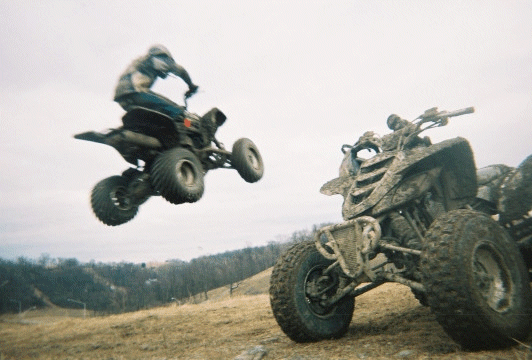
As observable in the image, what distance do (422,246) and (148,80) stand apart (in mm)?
3927

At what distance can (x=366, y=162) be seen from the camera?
16.7ft

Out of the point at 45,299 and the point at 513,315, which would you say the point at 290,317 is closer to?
the point at 513,315

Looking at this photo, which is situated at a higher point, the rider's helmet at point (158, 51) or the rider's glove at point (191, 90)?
the rider's helmet at point (158, 51)

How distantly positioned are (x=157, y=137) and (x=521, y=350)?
4.67 metres

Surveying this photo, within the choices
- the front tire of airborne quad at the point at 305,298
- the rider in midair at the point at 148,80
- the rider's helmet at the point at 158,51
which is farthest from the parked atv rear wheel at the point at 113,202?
the front tire of airborne quad at the point at 305,298

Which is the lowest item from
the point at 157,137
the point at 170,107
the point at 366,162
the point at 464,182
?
the point at 464,182

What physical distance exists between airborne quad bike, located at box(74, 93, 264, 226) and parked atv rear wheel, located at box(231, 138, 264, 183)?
523 mm

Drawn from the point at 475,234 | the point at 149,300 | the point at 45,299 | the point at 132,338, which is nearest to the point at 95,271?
the point at 149,300

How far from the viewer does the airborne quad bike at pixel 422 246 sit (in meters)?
2.98

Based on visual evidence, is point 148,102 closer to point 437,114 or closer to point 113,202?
point 113,202

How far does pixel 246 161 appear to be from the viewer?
255 inches

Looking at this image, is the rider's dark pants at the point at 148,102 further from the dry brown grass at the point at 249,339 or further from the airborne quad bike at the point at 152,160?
the dry brown grass at the point at 249,339

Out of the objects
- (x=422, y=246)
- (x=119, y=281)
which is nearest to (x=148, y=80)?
(x=422, y=246)

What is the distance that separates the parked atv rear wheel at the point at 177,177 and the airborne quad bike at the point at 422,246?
1582 millimetres
